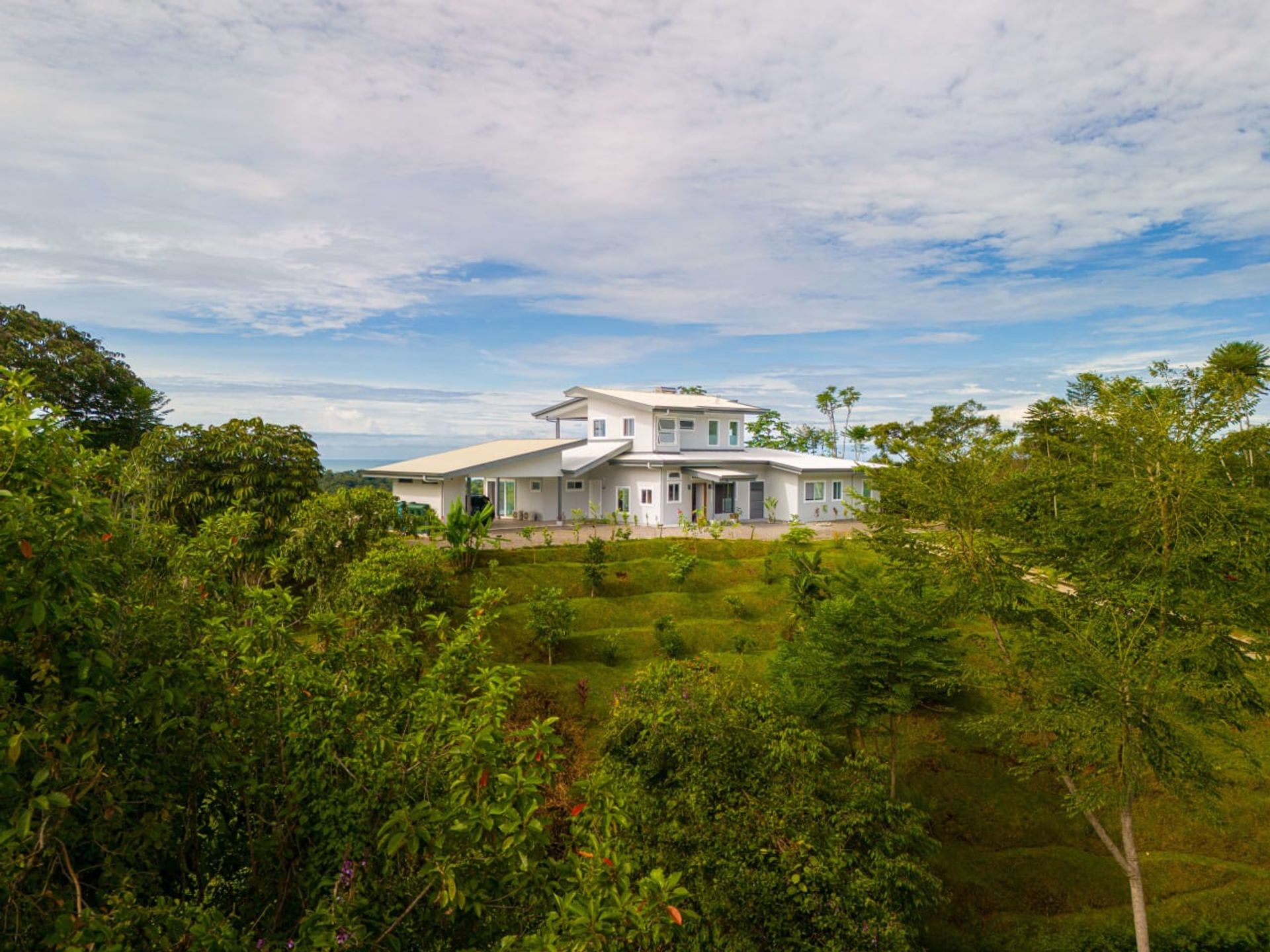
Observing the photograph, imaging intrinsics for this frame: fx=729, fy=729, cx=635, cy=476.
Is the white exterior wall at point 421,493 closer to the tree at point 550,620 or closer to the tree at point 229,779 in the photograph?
the tree at point 550,620

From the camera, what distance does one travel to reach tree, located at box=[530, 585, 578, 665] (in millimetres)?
17359

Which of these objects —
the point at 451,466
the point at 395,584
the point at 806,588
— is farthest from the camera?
the point at 451,466

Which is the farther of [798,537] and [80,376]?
[80,376]

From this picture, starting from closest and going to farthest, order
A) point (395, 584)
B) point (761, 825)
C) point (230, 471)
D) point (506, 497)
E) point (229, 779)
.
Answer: point (229, 779) → point (761, 825) → point (395, 584) → point (230, 471) → point (506, 497)

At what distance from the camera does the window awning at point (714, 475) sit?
35.2 m

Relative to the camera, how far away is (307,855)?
455cm

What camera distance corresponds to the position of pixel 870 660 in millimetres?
11867

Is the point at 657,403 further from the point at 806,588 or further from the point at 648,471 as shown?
the point at 806,588

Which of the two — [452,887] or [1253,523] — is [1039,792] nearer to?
[1253,523]

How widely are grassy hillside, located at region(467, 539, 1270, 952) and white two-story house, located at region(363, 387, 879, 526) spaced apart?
13.0 meters

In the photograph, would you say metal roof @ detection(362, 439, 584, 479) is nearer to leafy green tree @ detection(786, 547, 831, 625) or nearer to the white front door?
the white front door

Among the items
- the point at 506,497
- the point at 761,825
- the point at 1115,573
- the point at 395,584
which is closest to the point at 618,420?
the point at 506,497

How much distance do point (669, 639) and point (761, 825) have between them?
36.0ft

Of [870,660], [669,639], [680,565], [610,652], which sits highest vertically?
[680,565]
